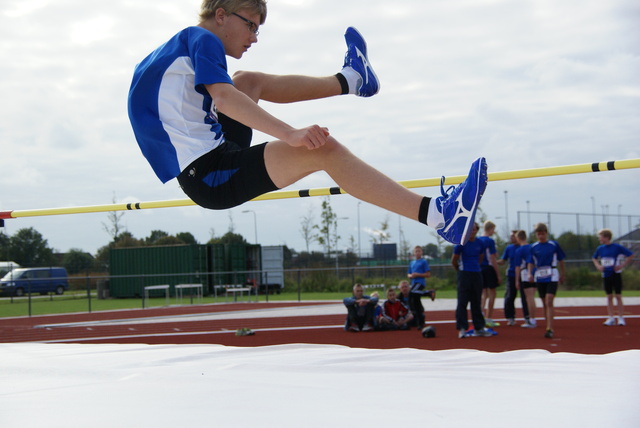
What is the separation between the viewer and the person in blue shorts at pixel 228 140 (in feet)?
6.66

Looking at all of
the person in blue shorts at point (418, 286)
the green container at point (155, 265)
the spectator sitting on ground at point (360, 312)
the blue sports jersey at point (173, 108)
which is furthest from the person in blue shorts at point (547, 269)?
the green container at point (155, 265)

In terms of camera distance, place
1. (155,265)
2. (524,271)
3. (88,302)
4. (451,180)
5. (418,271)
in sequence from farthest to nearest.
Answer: (155,265)
(88,302)
(418,271)
(524,271)
(451,180)

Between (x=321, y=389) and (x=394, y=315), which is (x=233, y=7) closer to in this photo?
(x=321, y=389)

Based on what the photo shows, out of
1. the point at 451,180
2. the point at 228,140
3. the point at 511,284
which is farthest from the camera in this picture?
the point at 511,284

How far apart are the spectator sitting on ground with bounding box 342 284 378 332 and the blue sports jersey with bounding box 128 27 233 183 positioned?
749 centimetres

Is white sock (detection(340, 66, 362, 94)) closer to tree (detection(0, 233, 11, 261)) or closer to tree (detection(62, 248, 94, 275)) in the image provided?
tree (detection(0, 233, 11, 261))

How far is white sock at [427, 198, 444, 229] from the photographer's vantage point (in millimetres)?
2031

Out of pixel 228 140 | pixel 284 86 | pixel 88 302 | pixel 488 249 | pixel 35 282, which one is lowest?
pixel 88 302

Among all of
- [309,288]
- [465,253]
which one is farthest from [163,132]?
[309,288]

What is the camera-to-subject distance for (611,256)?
9109 mm

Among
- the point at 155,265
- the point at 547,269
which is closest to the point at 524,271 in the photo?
the point at 547,269

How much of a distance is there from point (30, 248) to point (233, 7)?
1391 inches

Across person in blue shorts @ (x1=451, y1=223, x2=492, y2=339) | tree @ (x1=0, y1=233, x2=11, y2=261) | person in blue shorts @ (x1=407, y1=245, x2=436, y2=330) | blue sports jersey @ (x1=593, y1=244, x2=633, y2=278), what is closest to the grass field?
tree @ (x1=0, y1=233, x2=11, y2=261)

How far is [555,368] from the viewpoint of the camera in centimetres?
250
